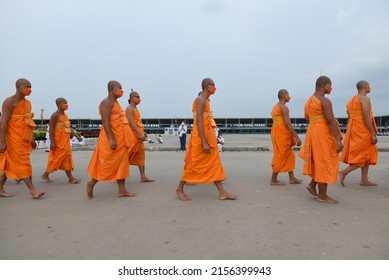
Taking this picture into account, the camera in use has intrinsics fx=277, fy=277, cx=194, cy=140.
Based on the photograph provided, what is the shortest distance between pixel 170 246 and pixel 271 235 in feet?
3.24

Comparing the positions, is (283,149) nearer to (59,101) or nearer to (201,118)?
(201,118)

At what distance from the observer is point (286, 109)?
5395 millimetres

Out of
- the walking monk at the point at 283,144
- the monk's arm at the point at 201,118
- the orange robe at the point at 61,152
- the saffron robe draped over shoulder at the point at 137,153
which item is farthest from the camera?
the saffron robe draped over shoulder at the point at 137,153

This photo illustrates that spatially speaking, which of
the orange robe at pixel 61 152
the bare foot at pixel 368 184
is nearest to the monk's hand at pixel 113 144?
A: the orange robe at pixel 61 152

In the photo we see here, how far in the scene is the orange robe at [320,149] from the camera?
388cm

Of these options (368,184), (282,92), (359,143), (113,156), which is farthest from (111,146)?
(368,184)

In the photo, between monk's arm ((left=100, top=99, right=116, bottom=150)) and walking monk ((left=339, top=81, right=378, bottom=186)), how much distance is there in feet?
13.5

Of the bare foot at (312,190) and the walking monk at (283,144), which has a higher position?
the walking monk at (283,144)

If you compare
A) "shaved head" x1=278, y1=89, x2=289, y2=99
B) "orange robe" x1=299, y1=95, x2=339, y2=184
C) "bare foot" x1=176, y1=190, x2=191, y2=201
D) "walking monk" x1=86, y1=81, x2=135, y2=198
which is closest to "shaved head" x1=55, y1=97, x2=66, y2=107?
"walking monk" x1=86, y1=81, x2=135, y2=198

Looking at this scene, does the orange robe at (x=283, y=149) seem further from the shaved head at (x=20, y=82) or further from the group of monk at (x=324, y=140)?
the shaved head at (x=20, y=82)

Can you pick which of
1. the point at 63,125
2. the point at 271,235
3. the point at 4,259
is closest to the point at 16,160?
the point at 63,125

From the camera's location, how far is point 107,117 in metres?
4.27
